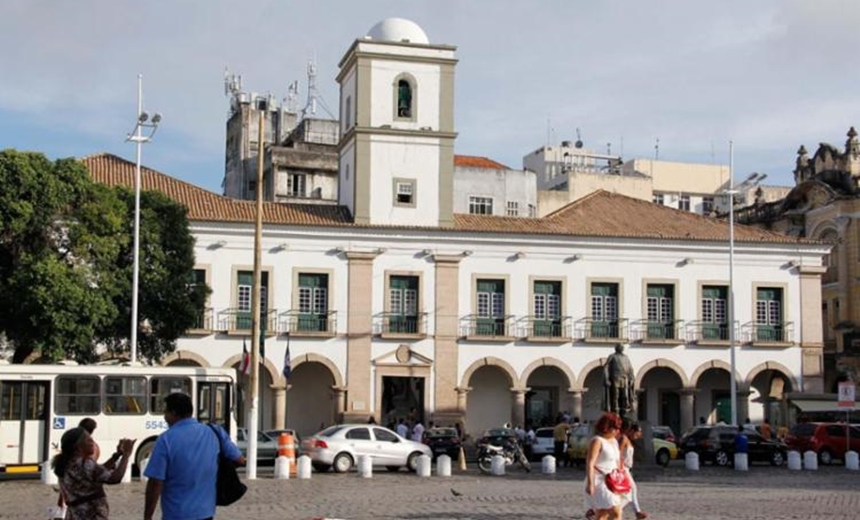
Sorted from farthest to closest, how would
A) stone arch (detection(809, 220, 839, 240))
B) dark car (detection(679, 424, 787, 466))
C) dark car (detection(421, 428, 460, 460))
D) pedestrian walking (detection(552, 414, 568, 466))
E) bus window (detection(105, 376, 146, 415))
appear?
stone arch (detection(809, 220, 839, 240))
dark car (detection(421, 428, 460, 460))
dark car (detection(679, 424, 787, 466))
pedestrian walking (detection(552, 414, 568, 466))
bus window (detection(105, 376, 146, 415))

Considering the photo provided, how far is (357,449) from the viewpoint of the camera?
30.1 metres

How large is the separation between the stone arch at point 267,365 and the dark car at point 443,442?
A: 7.51 meters

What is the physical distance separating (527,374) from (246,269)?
10341 millimetres

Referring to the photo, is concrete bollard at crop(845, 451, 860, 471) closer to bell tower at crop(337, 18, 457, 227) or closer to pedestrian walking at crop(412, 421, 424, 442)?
pedestrian walking at crop(412, 421, 424, 442)

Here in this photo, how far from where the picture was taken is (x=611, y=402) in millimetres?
28719

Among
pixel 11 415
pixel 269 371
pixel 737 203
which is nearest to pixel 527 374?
pixel 269 371

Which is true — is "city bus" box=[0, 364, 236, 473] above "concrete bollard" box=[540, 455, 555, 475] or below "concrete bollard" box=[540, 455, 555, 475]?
above

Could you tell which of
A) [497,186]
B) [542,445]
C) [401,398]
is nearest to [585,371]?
[401,398]

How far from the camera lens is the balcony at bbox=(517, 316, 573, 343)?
45.3 meters

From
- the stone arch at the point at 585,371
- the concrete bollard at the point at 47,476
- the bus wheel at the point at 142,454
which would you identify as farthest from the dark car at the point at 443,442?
the concrete bollard at the point at 47,476

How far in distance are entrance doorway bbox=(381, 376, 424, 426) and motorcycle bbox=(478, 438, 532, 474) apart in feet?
37.5

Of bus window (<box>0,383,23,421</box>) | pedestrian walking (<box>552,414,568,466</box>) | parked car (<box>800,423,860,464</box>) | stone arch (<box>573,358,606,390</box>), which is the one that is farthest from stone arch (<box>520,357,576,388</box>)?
bus window (<box>0,383,23,421</box>)

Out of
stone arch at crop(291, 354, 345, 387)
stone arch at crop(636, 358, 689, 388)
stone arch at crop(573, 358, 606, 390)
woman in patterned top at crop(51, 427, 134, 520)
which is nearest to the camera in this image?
woman in patterned top at crop(51, 427, 134, 520)

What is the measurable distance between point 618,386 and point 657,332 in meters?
18.3
